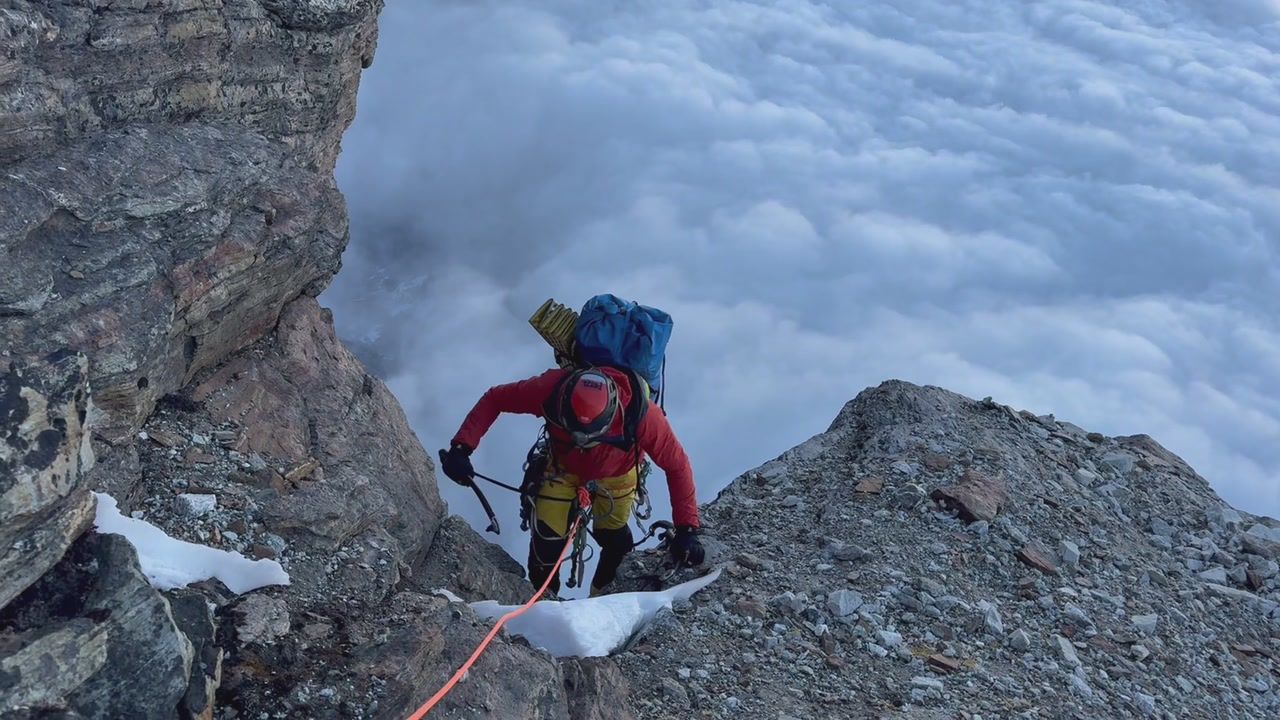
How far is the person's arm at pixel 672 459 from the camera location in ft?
31.0

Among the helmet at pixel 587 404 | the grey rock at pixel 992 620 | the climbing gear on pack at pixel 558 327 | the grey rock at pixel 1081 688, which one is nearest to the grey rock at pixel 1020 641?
the grey rock at pixel 992 620

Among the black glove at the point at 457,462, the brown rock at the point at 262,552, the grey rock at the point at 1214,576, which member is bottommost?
the brown rock at the point at 262,552

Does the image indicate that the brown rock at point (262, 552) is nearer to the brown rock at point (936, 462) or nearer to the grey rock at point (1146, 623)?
the brown rock at point (936, 462)

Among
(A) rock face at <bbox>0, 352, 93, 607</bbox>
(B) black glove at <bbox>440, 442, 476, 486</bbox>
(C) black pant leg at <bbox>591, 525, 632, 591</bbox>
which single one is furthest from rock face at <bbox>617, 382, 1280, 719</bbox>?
(A) rock face at <bbox>0, 352, 93, 607</bbox>

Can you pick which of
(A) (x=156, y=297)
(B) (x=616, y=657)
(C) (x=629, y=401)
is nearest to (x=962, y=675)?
(B) (x=616, y=657)

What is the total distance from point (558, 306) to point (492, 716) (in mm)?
4917

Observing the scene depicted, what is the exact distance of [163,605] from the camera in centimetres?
511

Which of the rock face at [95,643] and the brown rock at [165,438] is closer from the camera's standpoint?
the rock face at [95,643]

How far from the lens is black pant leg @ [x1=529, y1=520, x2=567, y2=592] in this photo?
1036 centimetres

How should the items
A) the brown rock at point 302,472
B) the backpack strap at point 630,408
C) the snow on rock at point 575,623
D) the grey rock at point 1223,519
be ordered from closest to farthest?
the snow on rock at point 575,623 → the brown rock at point 302,472 → the backpack strap at point 630,408 → the grey rock at point 1223,519

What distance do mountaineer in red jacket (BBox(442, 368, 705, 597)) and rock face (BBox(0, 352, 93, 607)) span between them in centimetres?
459

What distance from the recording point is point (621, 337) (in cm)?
960

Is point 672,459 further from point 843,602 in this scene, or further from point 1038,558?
point 1038,558

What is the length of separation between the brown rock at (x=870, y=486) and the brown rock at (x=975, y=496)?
59cm
